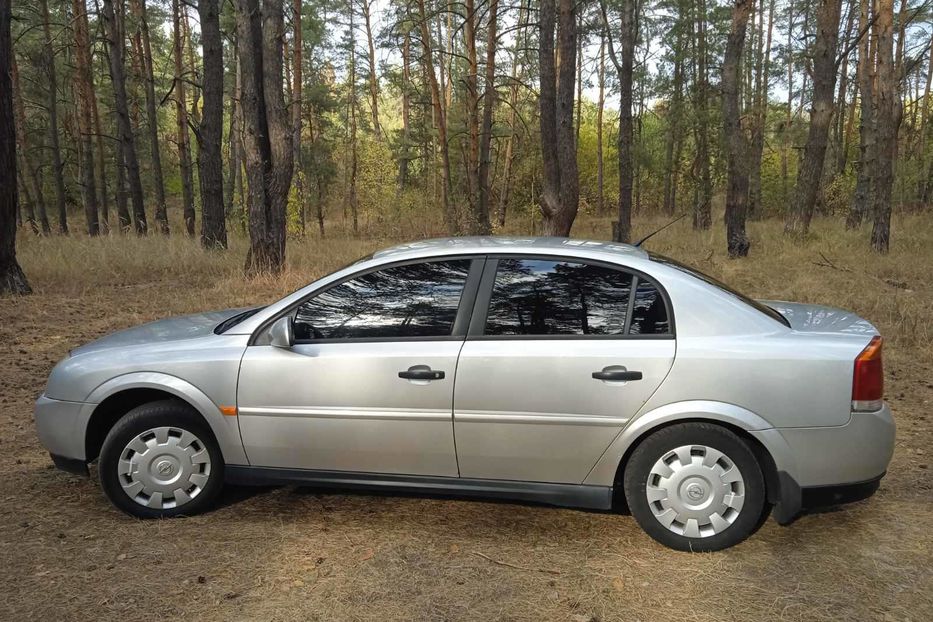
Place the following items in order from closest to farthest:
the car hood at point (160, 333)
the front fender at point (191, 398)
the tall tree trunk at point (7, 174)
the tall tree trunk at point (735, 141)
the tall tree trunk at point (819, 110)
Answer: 1. the front fender at point (191, 398)
2. the car hood at point (160, 333)
3. the tall tree trunk at point (7, 174)
4. the tall tree trunk at point (735, 141)
5. the tall tree trunk at point (819, 110)

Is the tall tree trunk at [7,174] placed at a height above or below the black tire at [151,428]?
above

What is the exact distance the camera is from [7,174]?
9.38 metres

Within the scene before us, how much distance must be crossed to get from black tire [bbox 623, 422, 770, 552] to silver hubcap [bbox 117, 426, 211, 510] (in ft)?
7.57

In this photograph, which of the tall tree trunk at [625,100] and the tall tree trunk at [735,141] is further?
the tall tree trunk at [625,100]

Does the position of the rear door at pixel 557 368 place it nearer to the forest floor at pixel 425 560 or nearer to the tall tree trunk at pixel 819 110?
the forest floor at pixel 425 560

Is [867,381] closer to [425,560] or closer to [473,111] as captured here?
[425,560]

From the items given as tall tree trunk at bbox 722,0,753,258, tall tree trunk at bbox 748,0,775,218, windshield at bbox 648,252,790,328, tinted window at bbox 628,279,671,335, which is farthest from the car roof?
tall tree trunk at bbox 748,0,775,218

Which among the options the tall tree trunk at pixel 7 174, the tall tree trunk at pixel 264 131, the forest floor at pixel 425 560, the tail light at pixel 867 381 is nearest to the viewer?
the forest floor at pixel 425 560

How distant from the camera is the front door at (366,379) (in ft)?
10.7

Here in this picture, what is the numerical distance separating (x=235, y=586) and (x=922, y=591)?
3087 millimetres

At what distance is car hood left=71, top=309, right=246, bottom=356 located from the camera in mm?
3713

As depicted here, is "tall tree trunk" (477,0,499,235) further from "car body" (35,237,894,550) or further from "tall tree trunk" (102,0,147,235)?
"car body" (35,237,894,550)

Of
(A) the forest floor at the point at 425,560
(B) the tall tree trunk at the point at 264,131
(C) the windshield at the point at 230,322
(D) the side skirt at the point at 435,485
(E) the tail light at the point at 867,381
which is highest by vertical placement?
(B) the tall tree trunk at the point at 264,131

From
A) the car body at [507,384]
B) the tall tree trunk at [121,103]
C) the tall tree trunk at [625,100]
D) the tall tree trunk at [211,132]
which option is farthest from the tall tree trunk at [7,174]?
the tall tree trunk at [625,100]
